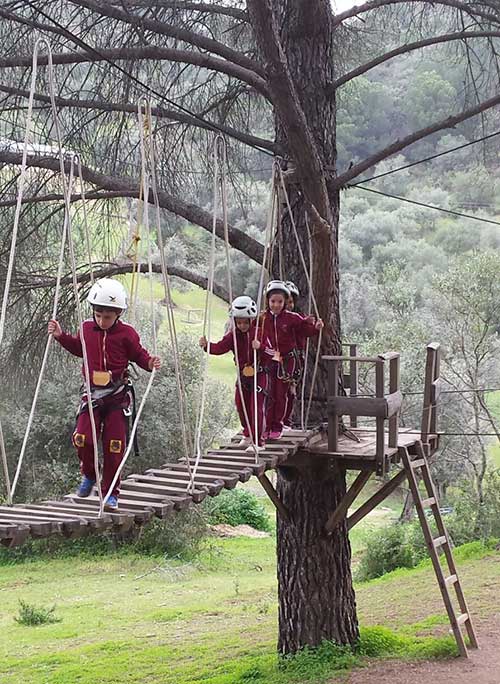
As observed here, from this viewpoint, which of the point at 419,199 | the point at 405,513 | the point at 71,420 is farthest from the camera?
the point at 419,199

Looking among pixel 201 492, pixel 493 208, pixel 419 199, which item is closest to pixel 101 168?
pixel 201 492

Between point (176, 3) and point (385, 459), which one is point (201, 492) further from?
point (176, 3)

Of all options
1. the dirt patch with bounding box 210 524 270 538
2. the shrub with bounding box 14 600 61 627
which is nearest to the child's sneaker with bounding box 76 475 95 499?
the shrub with bounding box 14 600 61 627

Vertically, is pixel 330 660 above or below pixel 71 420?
below

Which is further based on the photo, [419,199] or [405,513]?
[419,199]

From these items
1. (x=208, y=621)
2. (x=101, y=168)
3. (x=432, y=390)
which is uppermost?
(x=101, y=168)

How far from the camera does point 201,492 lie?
4.09 meters

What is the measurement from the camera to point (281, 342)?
5.46 meters

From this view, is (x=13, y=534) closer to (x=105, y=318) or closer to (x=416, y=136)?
(x=105, y=318)

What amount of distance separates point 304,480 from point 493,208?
28.5 metres

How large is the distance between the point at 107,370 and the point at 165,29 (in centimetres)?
208

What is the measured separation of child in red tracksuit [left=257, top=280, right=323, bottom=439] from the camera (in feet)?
17.7

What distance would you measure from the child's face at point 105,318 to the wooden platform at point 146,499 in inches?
30.0

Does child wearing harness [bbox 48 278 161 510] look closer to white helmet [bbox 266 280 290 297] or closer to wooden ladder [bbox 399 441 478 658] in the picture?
white helmet [bbox 266 280 290 297]
